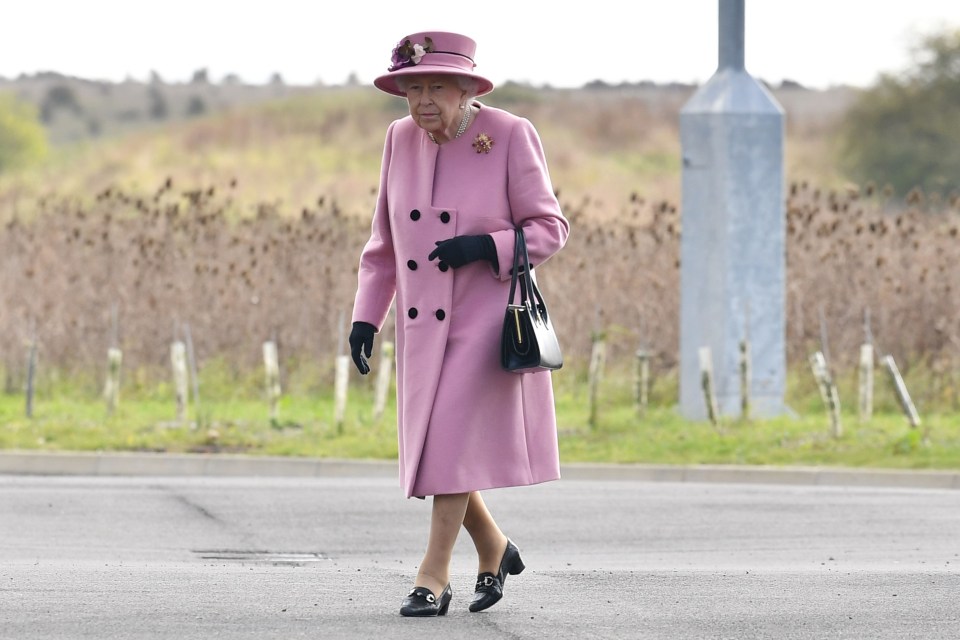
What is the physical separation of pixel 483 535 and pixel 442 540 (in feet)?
0.88

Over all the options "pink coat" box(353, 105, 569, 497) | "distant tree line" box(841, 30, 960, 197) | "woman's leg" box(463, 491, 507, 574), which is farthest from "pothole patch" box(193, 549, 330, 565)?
"distant tree line" box(841, 30, 960, 197)

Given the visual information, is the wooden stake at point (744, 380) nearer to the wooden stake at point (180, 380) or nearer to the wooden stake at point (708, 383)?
the wooden stake at point (708, 383)

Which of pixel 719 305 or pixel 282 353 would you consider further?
pixel 282 353

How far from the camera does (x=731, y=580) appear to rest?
291 inches

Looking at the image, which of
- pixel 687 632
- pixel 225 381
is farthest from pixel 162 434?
pixel 687 632

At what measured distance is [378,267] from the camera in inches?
262

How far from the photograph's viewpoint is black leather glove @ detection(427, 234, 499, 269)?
6242 millimetres

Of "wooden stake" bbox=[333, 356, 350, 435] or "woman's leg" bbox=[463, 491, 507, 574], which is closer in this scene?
"woman's leg" bbox=[463, 491, 507, 574]

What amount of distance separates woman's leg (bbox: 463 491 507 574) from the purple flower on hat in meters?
1.49

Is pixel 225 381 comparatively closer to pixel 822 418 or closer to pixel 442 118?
pixel 822 418

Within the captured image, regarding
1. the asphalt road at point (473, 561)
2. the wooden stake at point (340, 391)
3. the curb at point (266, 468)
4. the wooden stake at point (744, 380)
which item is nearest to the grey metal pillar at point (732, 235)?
the wooden stake at point (744, 380)

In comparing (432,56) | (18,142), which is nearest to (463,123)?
(432,56)

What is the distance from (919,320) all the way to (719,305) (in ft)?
12.7

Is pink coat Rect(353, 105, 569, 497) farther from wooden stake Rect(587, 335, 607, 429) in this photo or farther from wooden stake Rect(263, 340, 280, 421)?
wooden stake Rect(263, 340, 280, 421)
